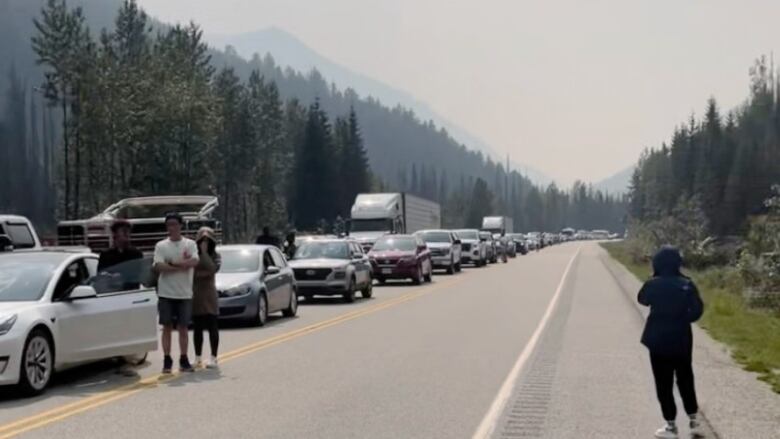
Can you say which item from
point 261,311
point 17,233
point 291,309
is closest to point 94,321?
point 17,233

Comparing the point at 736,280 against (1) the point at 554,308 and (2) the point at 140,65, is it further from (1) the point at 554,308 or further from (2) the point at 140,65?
(2) the point at 140,65

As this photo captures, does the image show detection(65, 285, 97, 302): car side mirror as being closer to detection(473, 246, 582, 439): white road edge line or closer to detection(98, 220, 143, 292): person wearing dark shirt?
detection(98, 220, 143, 292): person wearing dark shirt

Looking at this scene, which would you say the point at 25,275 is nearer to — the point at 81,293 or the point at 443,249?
the point at 81,293

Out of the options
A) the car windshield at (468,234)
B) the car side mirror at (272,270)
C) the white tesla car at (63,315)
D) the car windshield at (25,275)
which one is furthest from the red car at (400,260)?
the car windshield at (25,275)

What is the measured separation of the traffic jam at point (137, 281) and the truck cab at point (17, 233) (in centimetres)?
2

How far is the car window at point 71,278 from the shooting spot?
11516mm

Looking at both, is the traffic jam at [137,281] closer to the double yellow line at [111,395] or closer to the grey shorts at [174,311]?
the grey shorts at [174,311]

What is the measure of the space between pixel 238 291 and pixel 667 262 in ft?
37.7

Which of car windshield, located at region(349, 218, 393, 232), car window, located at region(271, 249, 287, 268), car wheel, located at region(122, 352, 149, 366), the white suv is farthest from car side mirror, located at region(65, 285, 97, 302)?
car windshield, located at region(349, 218, 393, 232)

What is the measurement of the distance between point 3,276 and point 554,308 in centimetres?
1507

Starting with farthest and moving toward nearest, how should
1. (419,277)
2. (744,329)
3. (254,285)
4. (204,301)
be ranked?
(419,277) < (254,285) < (744,329) < (204,301)

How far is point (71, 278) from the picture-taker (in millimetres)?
12008

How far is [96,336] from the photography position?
38.6 feet

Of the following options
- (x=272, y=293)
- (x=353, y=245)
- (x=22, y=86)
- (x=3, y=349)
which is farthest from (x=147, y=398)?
(x=22, y=86)
